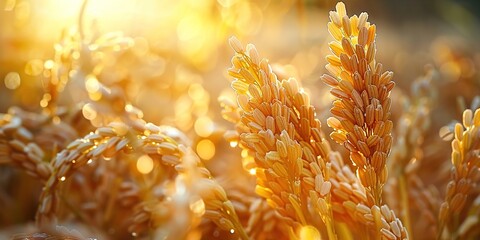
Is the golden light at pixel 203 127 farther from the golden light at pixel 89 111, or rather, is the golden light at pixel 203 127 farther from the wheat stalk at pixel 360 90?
the wheat stalk at pixel 360 90

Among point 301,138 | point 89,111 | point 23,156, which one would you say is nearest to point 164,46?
point 89,111

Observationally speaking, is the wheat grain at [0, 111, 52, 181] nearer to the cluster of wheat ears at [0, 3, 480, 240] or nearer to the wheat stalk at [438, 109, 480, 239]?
the cluster of wheat ears at [0, 3, 480, 240]

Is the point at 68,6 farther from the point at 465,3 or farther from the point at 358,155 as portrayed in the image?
the point at 465,3

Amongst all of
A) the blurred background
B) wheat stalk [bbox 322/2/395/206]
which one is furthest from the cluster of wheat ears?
the blurred background

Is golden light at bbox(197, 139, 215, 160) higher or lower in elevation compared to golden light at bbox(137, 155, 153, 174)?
higher

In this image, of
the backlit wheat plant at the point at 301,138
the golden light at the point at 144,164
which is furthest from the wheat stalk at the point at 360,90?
the golden light at the point at 144,164
